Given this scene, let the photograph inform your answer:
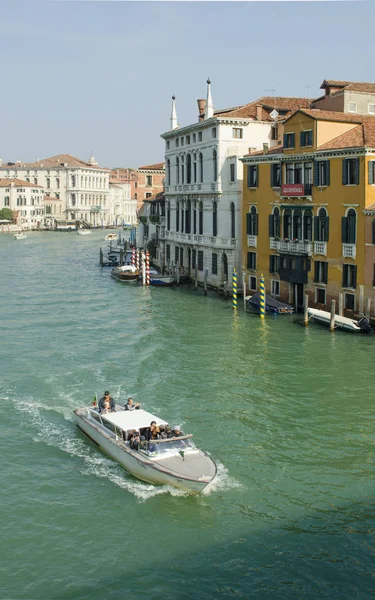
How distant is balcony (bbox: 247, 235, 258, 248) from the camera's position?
115 feet

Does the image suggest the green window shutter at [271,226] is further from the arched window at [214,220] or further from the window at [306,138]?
the arched window at [214,220]

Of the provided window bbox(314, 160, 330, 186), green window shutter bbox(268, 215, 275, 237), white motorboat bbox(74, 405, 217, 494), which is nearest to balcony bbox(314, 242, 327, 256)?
window bbox(314, 160, 330, 186)

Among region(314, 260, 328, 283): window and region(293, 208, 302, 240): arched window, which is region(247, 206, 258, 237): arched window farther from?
region(314, 260, 328, 283): window

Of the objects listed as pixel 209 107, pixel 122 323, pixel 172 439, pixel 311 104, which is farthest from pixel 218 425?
pixel 209 107

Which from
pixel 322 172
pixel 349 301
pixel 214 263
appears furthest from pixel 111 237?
pixel 349 301

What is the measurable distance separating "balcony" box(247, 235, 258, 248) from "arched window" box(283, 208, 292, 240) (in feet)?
9.11

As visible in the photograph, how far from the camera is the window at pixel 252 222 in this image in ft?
115

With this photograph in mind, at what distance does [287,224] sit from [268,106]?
10366mm

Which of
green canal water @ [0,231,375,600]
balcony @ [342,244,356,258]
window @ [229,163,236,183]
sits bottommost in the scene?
green canal water @ [0,231,375,600]

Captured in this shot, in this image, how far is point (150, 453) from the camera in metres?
14.3

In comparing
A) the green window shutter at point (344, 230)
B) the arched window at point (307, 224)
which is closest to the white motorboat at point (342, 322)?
the green window shutter at point (344, 230)

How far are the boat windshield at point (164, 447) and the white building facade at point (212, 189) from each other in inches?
909

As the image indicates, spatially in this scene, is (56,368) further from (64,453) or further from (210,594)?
(210,594)

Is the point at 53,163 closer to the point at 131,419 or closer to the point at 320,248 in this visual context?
the point at 320,248
